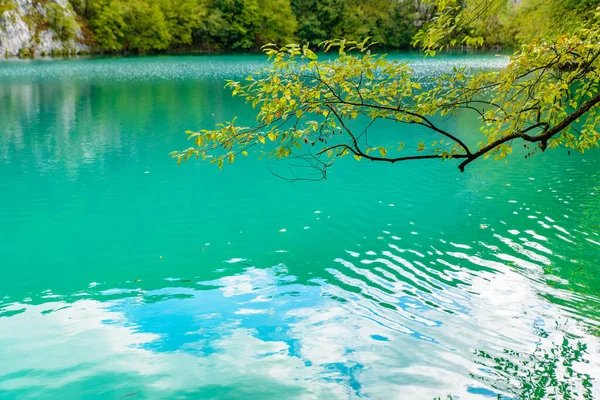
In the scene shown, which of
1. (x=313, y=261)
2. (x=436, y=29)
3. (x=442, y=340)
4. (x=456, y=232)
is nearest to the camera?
(x=436, y=29)

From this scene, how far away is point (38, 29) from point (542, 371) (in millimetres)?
90085

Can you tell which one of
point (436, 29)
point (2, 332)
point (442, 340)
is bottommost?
point (2, 332)

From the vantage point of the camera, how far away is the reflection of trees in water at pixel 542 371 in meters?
5.94

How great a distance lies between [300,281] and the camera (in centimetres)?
920

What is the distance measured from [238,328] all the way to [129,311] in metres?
1.81

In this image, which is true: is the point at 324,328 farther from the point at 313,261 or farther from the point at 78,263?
the point at 78,263

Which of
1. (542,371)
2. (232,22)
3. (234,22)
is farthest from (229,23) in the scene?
(542,371)

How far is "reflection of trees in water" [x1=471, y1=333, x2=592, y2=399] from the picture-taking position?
Answer: 594cm

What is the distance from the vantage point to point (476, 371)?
21.1 feet

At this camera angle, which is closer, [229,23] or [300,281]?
[300,281]

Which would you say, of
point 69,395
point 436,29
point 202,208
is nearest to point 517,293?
point 436,29

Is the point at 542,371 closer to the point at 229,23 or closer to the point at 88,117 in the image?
the point at 88,117

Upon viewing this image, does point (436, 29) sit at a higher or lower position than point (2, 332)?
higher

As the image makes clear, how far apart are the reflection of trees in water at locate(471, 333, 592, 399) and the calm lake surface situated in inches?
1.0
